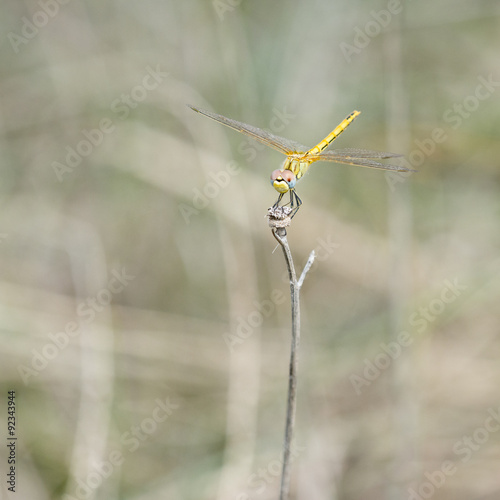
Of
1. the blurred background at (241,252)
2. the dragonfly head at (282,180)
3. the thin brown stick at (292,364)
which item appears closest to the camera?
the thin brown stick at (292,364)

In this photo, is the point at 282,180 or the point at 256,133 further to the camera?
the point at 256,133

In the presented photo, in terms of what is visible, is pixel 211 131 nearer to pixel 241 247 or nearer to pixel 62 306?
pixel 241 247

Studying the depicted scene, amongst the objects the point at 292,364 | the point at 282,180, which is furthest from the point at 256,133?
the point at 292,364

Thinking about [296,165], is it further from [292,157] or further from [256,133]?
[256,133]

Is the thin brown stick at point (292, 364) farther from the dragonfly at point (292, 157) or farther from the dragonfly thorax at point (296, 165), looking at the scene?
the dragonfly thorax at point (296, 165)

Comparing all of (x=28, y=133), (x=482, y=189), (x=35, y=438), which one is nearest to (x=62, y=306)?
(x=35, y=438)

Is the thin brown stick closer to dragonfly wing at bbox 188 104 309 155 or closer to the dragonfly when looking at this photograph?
the dragonfly

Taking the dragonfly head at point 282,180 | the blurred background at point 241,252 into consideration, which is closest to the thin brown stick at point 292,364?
the dragonfly head at point 282,180
